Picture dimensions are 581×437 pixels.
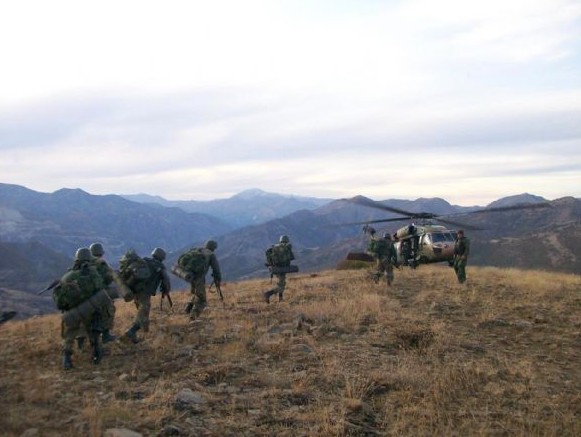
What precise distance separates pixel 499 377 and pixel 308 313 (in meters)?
5.51

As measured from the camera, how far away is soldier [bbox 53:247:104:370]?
28.2 feet

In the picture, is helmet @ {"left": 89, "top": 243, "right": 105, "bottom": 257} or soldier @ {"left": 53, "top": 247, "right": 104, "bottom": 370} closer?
soldier @ {"left": 53, "top": 247, "right": 104, "bottom": 370}

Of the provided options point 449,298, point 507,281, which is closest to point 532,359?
point 449,298

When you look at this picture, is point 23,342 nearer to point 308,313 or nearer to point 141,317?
point 141,317

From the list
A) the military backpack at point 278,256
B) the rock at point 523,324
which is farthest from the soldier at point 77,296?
the rock at point 523,324

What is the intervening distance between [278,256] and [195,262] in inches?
148

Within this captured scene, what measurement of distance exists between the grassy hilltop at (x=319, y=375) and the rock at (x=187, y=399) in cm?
3

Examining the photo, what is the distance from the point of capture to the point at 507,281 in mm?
18672

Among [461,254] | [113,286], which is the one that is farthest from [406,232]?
[113,286]

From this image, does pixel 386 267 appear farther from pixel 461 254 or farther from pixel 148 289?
pixel 148 289

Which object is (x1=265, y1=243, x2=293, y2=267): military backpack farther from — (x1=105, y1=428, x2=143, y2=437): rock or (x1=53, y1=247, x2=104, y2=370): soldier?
(x1=105, y1=428, x2=143, y2=437): rock

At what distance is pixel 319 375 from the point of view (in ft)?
25.1

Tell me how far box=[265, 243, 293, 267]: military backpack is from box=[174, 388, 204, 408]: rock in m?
8.92

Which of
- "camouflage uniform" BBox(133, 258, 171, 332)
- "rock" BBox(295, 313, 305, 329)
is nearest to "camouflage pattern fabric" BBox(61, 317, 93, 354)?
"camouflage uniform" BBox(133, 258, 171, 332)
